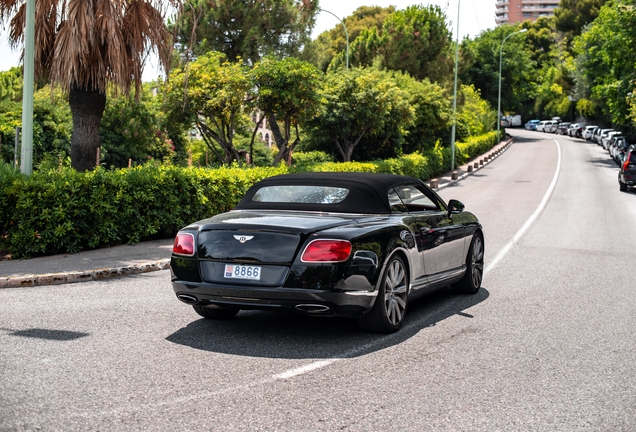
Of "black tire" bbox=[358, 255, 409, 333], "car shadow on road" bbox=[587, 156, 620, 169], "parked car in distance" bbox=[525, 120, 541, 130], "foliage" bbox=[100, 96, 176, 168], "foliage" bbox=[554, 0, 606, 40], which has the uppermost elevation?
"foliage" bbox=[554, 0, 606, 40]

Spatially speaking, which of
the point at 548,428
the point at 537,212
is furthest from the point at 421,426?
the point at 537,212

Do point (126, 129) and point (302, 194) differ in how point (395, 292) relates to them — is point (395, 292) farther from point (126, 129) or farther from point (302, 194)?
point (126, 129)

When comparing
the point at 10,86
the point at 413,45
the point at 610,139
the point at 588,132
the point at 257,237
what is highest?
the point at 413,45

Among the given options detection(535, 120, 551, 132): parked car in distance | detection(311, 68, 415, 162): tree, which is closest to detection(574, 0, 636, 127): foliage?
detection(311, 68, 415, 162): tree

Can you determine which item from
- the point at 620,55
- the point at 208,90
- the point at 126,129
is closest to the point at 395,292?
the point at 208,90

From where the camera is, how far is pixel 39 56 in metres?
15.0

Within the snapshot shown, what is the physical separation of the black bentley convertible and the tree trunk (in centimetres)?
845

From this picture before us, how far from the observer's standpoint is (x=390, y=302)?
6910 millimetres

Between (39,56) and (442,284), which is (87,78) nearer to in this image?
(39,56)

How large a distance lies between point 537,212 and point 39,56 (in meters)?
14.6

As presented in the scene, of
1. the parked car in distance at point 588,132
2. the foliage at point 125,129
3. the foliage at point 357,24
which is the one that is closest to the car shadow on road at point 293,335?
the foliage at point 125,129

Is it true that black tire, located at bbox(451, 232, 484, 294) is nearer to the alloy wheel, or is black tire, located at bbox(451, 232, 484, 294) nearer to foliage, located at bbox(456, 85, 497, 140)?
the alloy wheel

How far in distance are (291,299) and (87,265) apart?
531 cm

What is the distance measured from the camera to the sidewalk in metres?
9.77
